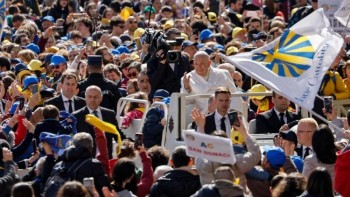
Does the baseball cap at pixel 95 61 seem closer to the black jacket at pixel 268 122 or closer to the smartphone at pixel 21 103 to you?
the smartphone at pixel 21 103

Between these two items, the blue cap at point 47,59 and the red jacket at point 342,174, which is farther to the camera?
the blue cap at point 47,59

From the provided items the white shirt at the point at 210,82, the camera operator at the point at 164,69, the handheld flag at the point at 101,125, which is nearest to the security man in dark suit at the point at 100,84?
the camera operator at the point at 164,69

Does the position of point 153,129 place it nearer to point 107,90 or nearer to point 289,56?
point 107,90

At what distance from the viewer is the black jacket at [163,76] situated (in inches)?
828

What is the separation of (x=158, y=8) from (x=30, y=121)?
1520 centimetres

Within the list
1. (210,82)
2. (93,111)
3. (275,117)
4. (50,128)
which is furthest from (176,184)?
(210,82)

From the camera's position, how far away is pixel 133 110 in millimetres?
20188

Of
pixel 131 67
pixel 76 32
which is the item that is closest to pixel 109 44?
pixel 76 32

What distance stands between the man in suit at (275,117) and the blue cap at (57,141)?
301 centimetres

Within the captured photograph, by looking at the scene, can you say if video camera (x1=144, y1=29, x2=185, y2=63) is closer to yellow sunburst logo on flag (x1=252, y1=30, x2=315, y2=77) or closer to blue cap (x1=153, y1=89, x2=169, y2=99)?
blue cap (x1=153, y1=89, x2=169, y2=99)

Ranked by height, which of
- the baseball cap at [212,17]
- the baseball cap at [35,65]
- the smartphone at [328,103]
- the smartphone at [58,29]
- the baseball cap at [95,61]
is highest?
the baseball cap at [95,61]

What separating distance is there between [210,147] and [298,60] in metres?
2.65

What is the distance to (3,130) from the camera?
1928 cm

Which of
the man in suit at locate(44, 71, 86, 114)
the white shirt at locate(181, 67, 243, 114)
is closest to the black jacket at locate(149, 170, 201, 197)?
the white shirt at locate(181, 67, 243, 114)
